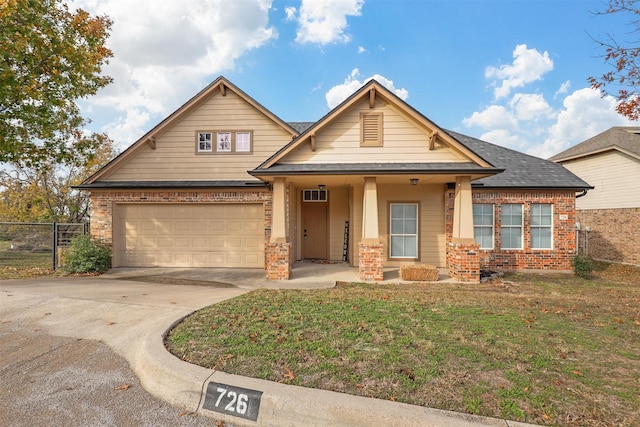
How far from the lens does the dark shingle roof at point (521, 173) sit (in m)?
11.4

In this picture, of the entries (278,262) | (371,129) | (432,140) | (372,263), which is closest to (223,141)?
(278,262)

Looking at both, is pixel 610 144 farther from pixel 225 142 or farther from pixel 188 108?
pixel 188 108

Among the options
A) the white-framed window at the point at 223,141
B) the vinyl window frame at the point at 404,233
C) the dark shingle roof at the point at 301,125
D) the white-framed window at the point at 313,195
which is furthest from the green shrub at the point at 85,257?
the vinyl window frame at the point at 404,233

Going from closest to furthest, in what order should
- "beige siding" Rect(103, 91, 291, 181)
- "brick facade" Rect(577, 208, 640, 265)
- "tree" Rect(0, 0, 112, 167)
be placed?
"tree" Rect(0, 0, 112, 167) → "beige siding" Rect(103, 91, 291, 181) → "brick facade" Rect(577, 208, 640, 265)

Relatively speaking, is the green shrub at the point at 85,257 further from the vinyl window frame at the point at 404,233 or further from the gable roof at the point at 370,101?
the vinyl window frame at the point at 404,233

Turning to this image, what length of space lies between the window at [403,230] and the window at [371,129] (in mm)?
2720

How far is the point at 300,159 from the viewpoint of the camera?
386 inches

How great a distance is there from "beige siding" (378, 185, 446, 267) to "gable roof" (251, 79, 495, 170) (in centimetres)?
234

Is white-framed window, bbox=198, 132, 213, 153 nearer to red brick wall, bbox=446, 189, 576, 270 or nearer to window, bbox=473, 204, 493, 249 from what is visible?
red brick wall, bbox=446, 189, 576, 270

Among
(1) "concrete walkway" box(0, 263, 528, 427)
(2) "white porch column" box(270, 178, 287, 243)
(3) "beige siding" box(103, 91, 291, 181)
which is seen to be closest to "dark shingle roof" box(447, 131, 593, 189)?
(2) "white porch column" box(270, 178, 287, 243)

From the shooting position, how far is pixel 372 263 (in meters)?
9.34

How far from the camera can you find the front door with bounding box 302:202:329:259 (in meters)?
13.3

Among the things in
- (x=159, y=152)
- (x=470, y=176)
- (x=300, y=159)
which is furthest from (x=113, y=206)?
(x=470, y=176)

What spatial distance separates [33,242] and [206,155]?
7044mm
